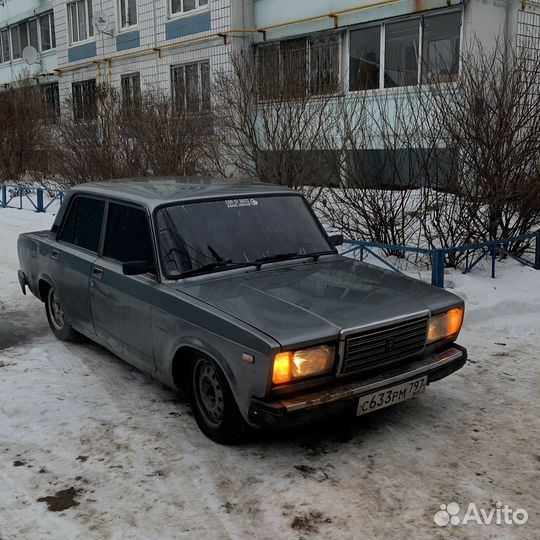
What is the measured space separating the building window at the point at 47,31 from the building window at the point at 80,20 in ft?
9.37

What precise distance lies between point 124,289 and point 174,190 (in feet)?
2.80

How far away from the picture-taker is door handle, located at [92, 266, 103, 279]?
191 inches

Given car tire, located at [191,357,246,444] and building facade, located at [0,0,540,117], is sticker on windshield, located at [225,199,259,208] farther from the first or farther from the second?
building facade, located at [0,0,540,117]

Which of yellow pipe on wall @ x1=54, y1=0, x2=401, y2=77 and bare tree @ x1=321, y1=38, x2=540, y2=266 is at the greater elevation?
yellow pipe on wall @ x1=54, y1=0, x2=401, y2=77

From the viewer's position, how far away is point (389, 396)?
372 cm

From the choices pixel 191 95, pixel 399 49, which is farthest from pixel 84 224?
pixel 399 49

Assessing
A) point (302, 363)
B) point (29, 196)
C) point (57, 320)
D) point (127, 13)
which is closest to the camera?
point (302, 363)

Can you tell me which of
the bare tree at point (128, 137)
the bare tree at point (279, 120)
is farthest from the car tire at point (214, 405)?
the bare tree at point (128, 137)

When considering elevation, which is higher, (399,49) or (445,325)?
(399,49)

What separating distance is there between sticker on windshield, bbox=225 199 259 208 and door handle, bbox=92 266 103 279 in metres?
1.16

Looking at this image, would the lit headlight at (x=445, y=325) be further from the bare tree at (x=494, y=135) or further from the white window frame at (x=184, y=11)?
the white window frame at (x=184, y=11)

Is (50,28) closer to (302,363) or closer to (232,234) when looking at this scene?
(232,234)

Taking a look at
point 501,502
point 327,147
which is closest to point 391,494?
point 501,502

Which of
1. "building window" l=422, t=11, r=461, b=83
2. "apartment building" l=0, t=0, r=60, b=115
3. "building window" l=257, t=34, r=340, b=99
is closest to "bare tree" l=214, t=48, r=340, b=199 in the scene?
"building window" l=257, t=34, r=340, b=99
